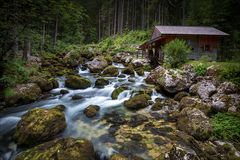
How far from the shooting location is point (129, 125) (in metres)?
9.58

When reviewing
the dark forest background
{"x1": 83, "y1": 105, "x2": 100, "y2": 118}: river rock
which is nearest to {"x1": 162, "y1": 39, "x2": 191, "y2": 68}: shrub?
the dark forest background

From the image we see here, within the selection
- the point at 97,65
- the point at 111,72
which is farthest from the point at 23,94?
the point at 97,65

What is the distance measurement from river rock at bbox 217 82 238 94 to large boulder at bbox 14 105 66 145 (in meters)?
8.49

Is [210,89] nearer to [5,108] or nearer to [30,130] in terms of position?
[30,130]

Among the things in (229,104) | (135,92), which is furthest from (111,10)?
(229,104)

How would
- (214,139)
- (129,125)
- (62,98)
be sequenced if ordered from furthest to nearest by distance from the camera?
(62,98) < (129,125) < (214,139)

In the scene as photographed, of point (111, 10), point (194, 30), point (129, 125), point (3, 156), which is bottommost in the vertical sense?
point (3, 156)

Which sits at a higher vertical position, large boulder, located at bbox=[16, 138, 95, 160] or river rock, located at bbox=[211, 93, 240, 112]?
river rock, located at bbox=[211, 93, 240, 112]

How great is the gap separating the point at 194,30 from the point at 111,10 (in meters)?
28.8

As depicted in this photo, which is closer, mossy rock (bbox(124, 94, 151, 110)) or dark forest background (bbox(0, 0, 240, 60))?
mossy rock (bbox(124, 94, 151, 110))

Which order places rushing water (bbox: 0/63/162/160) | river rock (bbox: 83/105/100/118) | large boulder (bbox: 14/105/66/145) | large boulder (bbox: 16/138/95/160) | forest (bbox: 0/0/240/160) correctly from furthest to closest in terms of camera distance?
1. river rock (bbox: 83/105/100/118)
2. rushing water (bbox: 0/63/162/160)
3. large boulder (bbox: 14/105/66/145)
4. forest (bbox: 0/0/240/160)
5. large boulder (bbox: 16/138/95/160)

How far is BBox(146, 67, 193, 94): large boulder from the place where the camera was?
13631mm

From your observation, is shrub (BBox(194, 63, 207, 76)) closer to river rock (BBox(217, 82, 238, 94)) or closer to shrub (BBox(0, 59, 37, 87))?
river rock (BBox(217, 82, 238, 94))

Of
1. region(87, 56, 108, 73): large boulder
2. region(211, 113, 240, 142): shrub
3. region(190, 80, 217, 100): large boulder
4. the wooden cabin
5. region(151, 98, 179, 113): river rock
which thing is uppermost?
the wooden cabin
